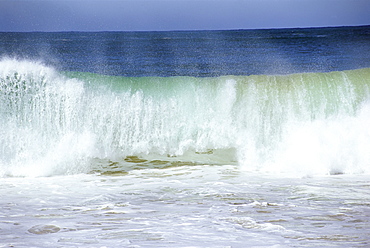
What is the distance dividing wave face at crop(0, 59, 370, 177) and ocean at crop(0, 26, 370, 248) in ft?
0.08

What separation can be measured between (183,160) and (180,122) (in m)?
0.94

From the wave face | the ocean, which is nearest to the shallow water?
the ocean

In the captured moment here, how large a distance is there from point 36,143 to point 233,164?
3.47m

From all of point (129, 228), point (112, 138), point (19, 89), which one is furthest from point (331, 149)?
point (19, 89)

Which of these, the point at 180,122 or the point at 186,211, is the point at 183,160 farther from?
the point at 186,211

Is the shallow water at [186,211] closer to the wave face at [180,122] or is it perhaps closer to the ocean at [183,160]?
the ocean at [183,160]

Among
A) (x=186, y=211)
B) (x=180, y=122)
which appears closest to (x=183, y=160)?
(x=180, y=122)

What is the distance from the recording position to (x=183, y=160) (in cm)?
812

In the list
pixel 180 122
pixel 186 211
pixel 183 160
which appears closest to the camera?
pixel 186 211

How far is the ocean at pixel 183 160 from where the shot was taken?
165 inches

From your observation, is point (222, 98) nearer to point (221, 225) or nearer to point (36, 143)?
point (36, 143)

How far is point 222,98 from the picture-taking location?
360 inches

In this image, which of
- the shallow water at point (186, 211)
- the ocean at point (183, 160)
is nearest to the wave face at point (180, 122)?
the ocean at point (183, 160)

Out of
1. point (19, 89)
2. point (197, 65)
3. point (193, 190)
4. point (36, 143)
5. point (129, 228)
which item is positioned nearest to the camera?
point (129, 228)
